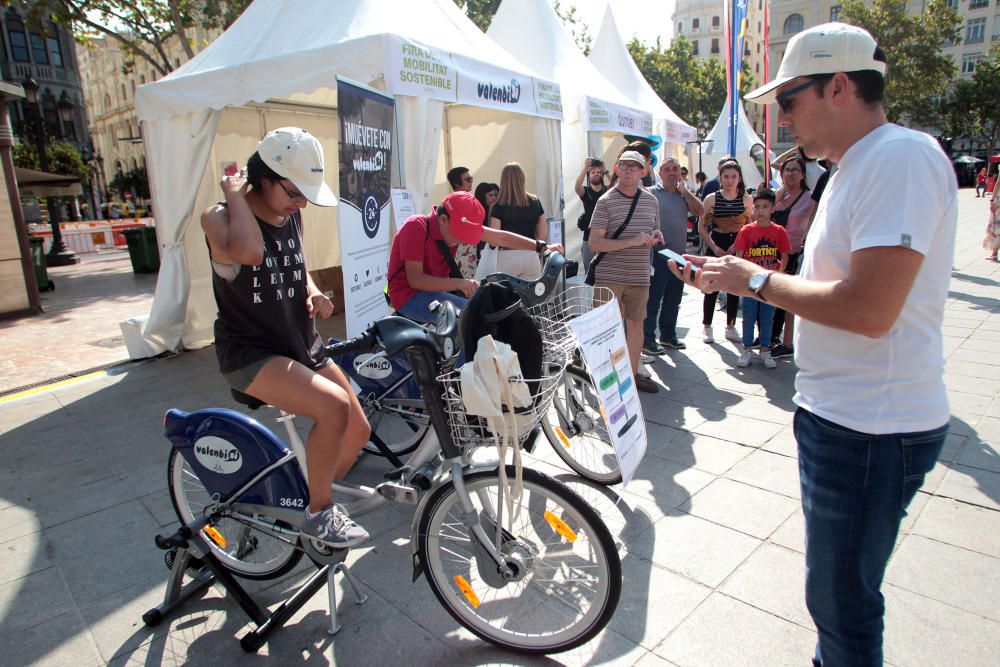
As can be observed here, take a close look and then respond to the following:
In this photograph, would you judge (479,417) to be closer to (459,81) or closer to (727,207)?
(459,81)

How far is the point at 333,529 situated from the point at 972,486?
343 centimetres

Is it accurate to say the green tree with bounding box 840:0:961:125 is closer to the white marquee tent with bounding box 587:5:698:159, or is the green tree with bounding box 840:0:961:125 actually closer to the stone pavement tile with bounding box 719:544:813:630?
the white marquee tent with bounding box 587:5:698:159

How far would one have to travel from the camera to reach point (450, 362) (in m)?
2.28

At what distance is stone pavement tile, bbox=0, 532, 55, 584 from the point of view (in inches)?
119

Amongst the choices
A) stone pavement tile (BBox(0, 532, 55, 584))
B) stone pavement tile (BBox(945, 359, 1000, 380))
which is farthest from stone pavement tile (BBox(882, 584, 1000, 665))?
stone pavement tile (BBox(0, 532, 55, 584))

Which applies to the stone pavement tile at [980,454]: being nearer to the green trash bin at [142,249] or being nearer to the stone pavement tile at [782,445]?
the stone pavement tile at [782,445]

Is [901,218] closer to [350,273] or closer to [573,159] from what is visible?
[350,273]

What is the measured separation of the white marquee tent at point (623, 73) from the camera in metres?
13.6

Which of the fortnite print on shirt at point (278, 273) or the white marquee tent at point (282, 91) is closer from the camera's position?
the fortnite print on shirt at point (278, 273)

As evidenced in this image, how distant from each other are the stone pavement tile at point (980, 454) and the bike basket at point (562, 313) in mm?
2405

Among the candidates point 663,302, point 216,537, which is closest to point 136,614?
point 216,537

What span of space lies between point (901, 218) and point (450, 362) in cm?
147

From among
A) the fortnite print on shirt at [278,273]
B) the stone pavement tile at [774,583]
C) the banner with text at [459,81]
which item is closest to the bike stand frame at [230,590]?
the fortnite print on shirt at [278,273]

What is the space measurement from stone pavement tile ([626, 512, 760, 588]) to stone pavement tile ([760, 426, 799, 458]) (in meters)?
1.08
